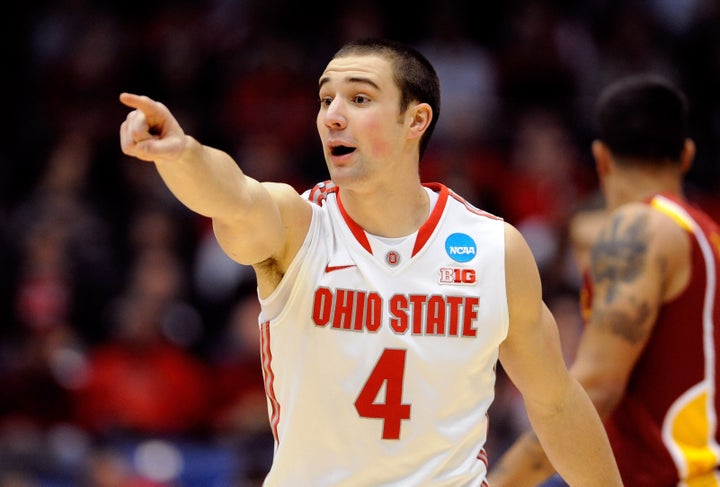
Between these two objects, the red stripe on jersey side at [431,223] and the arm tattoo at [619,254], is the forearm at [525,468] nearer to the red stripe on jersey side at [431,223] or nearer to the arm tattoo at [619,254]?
the arm tattoo at [619,254]

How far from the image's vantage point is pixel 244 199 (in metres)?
4.08

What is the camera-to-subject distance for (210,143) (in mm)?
12680

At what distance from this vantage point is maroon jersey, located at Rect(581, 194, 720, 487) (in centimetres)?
562

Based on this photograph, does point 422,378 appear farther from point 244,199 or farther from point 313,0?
point 313,0

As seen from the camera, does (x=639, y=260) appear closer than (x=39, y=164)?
Yes

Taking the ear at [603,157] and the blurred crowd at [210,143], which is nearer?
the ear at [603,157]

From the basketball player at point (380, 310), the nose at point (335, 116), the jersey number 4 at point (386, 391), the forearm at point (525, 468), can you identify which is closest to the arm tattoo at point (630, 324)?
the forearm at point (525, 468)

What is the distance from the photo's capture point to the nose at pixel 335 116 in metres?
4.57

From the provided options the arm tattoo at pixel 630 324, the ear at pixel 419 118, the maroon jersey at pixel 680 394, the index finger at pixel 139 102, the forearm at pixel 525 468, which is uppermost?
the index finger at pixel 139 102

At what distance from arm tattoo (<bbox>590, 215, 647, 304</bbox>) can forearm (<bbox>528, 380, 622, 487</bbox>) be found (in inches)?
31.2

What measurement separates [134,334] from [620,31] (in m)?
7.06

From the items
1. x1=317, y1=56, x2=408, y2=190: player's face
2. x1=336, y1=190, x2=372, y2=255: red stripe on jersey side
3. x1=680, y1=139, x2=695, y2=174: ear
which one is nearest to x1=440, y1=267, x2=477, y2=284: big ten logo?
→ x1=336, y1=190, x2=372, y2=255: red stripe on jersey side

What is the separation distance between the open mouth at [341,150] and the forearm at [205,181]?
64 centimetres

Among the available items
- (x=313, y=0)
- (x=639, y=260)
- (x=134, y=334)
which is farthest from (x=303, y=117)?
(x=639, y=260)
